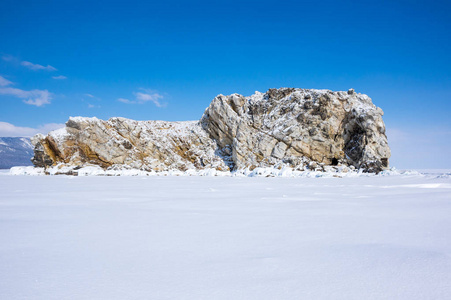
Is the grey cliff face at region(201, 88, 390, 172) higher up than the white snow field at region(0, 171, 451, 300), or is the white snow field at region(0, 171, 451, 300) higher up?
the grey cliff face at region(201, 88, 390, 172)

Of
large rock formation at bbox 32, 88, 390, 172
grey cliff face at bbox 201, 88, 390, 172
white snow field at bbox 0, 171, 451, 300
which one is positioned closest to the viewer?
white snow field at bbox 0, 171, 451, 300

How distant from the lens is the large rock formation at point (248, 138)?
38.9 m

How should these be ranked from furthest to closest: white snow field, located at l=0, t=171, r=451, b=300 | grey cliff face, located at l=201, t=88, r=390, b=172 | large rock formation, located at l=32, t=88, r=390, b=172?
grey cliff face, located at l=201, t=88, r=390, b=172 → large rock formation, located at l=32, t=88, r=390, b=172 → white snow field, located at l=0, t=171, r=451, b=300

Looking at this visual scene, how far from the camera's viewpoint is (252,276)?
250 cm

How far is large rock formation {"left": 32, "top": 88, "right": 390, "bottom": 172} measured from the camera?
38.9 metres

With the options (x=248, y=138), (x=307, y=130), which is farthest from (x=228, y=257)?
(x=307, y=130)

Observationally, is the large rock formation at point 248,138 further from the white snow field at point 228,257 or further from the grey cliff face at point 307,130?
the white snow field at point 228,257

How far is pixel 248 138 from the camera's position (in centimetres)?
4266

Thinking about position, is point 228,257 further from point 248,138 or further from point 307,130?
→ point 307,130

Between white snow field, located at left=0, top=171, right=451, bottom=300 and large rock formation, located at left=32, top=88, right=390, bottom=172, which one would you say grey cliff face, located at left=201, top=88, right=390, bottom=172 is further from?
white snow field, located at left=0, top=171, right=451, bottom=300

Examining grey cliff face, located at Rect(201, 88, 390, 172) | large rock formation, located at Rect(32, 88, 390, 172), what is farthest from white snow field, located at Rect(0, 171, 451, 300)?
grey cliff face, located at Rect(201, 88, 390, 172)

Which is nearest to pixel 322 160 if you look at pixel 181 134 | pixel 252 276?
pixel 181 134

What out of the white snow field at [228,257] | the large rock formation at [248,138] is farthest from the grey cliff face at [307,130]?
the white snow field at [228,257]

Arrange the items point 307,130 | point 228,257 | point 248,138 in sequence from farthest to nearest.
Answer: point 248,138, point 307,130, point 228,257
